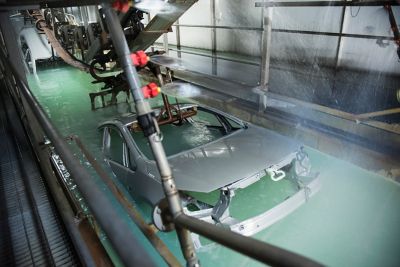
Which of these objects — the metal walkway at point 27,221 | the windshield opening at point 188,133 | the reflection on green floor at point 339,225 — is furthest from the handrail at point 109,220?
the windshield opening at point 188,133

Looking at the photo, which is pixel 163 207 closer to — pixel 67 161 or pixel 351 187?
pixel 67 161

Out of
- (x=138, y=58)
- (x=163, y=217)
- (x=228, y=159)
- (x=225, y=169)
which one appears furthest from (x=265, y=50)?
(x=163, y=217)

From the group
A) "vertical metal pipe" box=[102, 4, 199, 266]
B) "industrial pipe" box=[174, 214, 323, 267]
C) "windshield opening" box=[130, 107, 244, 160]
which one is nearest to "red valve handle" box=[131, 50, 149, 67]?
"vertical metal pipe" box=[102, 4, 199, 266]

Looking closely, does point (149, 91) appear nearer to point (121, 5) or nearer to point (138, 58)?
point (138, 58)

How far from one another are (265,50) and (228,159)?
2852 millimetres

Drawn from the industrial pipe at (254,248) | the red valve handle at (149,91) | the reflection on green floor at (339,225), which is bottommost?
the reflection on green floor at (339,225)

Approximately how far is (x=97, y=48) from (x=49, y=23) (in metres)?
4.43

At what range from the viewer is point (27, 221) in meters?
1.94

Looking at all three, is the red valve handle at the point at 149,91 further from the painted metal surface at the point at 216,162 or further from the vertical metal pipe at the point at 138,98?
the painted metal surface at the point at 216,162

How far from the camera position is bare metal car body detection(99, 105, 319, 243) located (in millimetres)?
2602

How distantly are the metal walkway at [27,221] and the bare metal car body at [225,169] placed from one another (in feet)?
3.39

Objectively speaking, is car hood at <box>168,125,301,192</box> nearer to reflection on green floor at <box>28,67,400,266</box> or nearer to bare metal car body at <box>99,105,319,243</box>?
bare metal car body at <box>99,105,319,243</box>

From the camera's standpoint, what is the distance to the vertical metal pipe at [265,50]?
4.89 meters

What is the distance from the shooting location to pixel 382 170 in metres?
3.77
